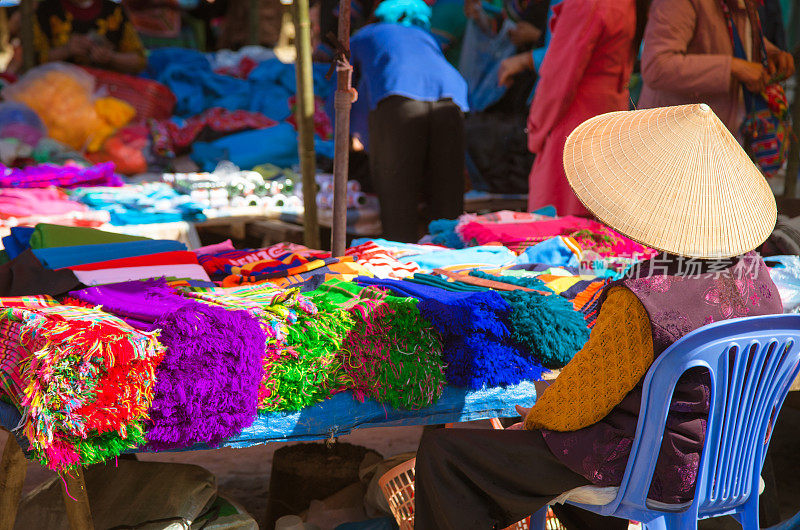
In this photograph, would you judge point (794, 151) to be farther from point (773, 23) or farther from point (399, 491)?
point (399, 491)

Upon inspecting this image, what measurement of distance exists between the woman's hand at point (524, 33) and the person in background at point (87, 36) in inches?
131

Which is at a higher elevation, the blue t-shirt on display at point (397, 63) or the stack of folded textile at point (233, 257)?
the blue t-shirt on display at point (397, 63)

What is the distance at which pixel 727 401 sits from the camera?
1.57 m

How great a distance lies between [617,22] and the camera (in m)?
3.92

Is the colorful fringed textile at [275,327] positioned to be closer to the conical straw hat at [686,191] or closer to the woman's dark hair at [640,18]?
the conical straw hat at [686,191]

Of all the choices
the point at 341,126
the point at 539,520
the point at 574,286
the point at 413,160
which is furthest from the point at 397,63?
the point at 539,520

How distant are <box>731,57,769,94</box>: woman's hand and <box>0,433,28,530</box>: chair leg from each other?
3.90m

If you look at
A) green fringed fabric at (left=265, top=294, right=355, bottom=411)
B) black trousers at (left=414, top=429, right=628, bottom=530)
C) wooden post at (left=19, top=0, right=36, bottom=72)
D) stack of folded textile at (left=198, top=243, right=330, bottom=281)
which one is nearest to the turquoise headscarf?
stack of folded textile at (left=198, top=243, right=330, bottom=281)

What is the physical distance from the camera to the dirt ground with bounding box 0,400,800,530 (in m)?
2.80

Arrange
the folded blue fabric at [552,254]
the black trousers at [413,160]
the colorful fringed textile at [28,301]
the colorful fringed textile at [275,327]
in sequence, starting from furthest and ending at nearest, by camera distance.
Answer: the black trousers at [413,160] → the folded blue fabric at [552,254] → the colorful fringed textile at [28,301] → the colorful fringed textile at [275,327]

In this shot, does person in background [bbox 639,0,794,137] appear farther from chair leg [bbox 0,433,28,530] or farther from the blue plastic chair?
chair leg [bbox 0,433,28,530]

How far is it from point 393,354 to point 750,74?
321cm

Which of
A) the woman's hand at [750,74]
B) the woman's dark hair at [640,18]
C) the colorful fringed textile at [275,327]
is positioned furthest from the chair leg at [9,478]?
the woman's hand at [750,74]

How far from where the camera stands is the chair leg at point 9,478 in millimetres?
1835
